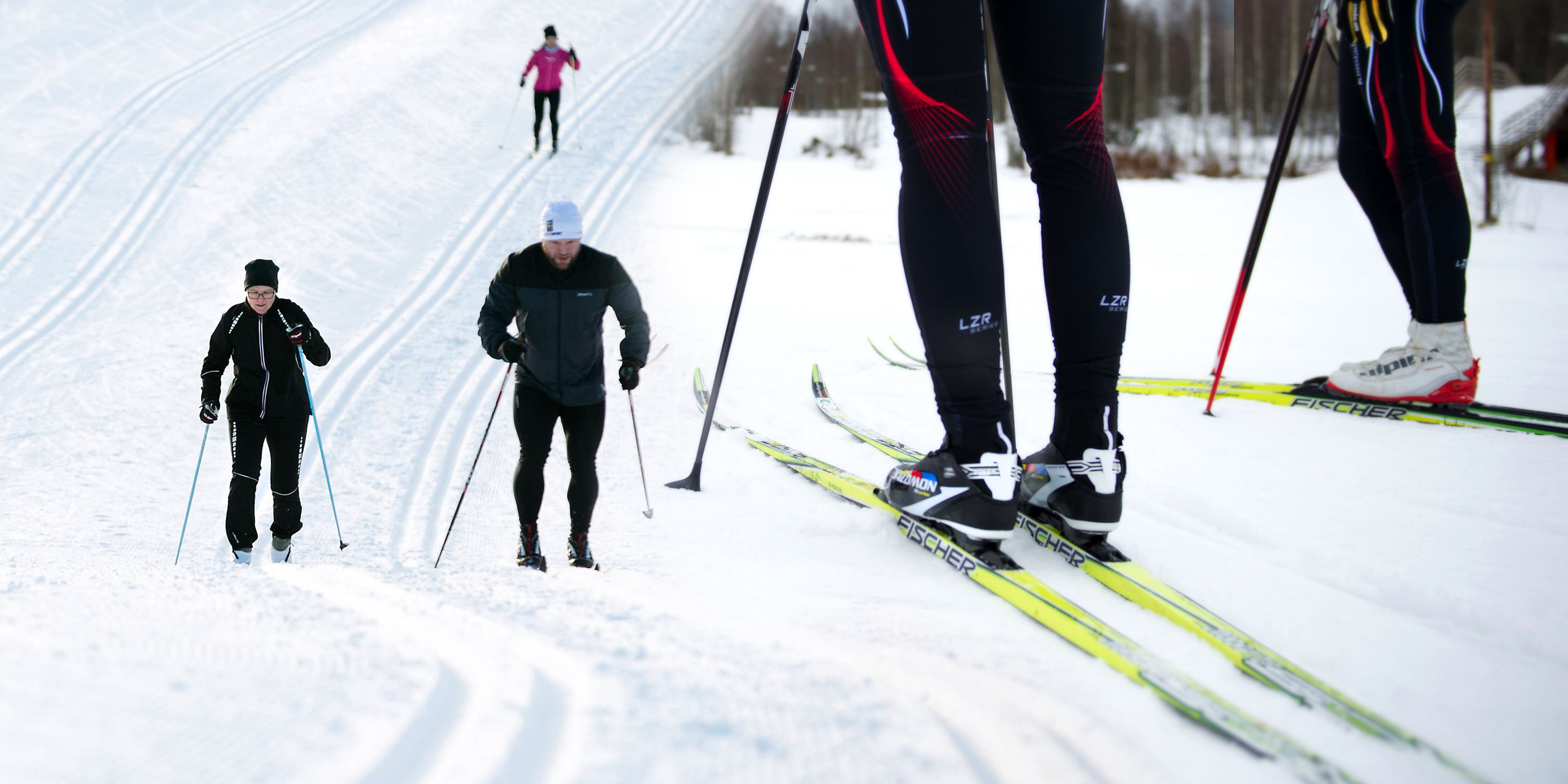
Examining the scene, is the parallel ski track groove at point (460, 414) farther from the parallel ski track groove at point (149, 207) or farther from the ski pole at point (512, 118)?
the parallel ski track groove at point (149, 207)

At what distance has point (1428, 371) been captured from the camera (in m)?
3.27

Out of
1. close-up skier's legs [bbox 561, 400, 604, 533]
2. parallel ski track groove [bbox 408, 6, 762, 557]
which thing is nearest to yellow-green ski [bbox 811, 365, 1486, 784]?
close-up skier's legs [bbox 561, 400, 604, 533]

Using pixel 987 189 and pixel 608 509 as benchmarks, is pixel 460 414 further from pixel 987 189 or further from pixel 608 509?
pixel 987 189

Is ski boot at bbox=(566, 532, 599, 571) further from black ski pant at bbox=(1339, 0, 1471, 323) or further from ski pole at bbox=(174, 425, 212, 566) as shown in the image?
black ski pant at bbox=(1339, 0, 1471, 323)

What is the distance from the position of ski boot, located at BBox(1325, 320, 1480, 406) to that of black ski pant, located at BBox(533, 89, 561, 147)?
718cm

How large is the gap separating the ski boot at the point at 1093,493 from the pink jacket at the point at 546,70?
8.07m

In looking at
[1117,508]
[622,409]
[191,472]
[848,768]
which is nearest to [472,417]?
[622,409]

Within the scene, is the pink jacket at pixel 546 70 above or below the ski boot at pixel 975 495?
above

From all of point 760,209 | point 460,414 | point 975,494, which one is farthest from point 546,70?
point 975,494

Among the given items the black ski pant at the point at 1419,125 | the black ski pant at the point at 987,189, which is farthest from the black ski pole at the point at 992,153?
the black ski pant at the point at 1419,125

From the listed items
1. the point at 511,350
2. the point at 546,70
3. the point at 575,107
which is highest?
the point at 546,70

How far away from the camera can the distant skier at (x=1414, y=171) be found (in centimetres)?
299

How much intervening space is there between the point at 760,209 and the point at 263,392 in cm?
212

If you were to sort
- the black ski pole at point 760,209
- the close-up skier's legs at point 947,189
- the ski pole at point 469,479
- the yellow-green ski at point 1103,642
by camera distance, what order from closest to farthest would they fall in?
the yellow-green ski at point 1103,642
the close-up skier's legs at point 947,189
the black ski pole at point 760,209
the ski pole at point 469,479
